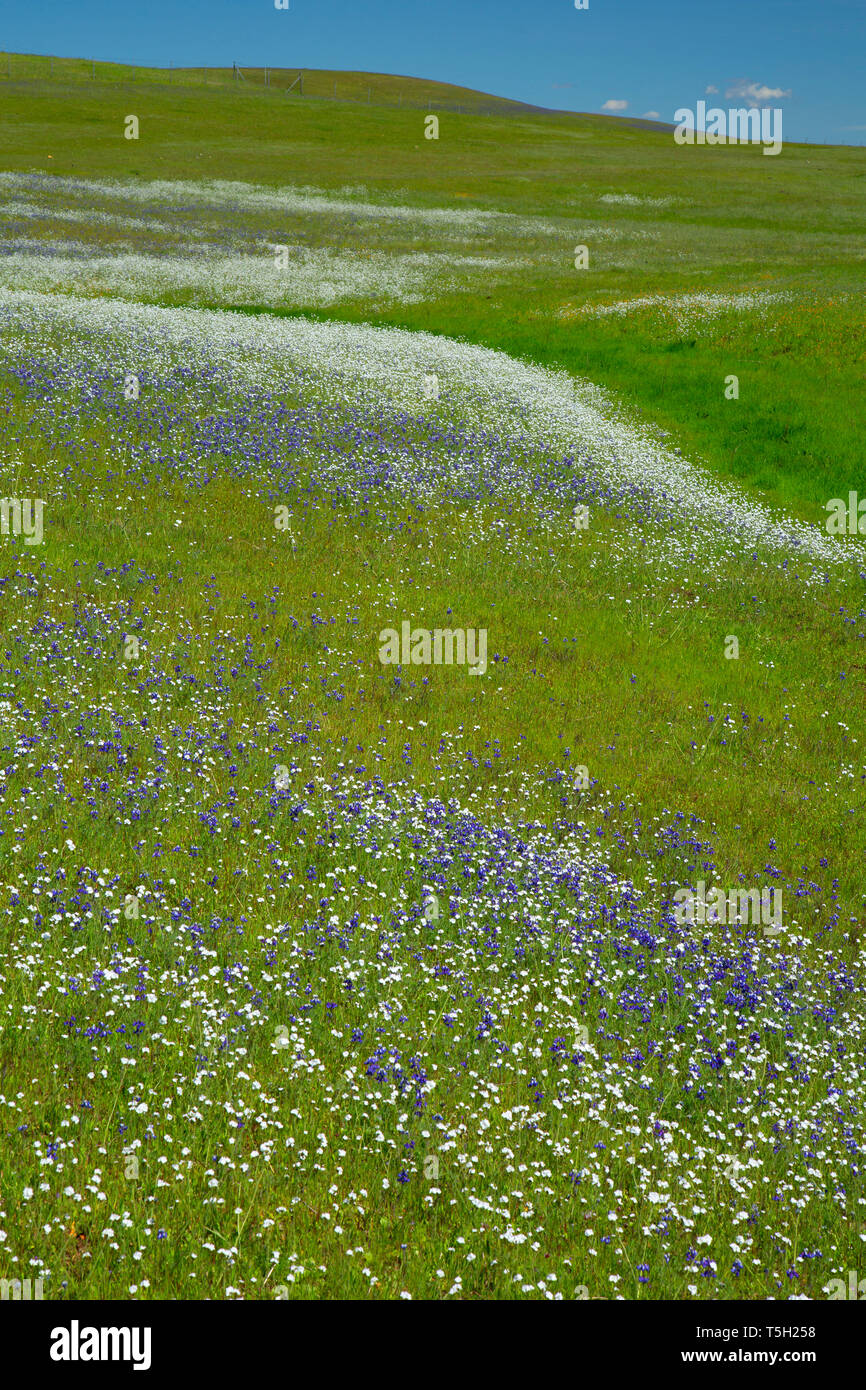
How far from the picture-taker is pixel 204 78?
528 ft

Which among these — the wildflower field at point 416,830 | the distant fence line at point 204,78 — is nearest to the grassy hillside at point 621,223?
the wildflower field at point 416,830

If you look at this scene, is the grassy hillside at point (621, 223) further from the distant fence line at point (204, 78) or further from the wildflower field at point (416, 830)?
the distant fence line at point (204, 78)

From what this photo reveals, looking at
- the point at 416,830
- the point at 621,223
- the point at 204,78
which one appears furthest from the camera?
the point at 204,78

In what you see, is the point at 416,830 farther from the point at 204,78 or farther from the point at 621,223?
the point at 204,78

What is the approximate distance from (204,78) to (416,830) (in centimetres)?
18750

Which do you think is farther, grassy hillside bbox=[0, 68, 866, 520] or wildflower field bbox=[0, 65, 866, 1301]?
grassy hillside bbox=[0, 68, 866, 520]

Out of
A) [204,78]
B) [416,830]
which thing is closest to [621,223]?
[416,830]

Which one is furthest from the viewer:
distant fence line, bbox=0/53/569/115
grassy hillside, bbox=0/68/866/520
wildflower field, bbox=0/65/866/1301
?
distant fence line, bbox=0/53/569/115

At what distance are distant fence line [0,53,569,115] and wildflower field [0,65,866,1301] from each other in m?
136

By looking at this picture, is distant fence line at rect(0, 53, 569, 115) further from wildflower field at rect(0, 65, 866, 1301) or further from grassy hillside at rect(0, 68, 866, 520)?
wildflower field at rect(0, 65, 866, 1301)

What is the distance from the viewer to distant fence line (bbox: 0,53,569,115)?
137250mm

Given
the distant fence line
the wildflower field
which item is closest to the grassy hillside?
the wildflower field

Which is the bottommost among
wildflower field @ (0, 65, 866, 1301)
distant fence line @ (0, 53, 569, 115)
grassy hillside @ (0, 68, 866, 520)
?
wildflower field @ (0, 65, 866, 1301)

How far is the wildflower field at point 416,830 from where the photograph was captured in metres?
5.82
